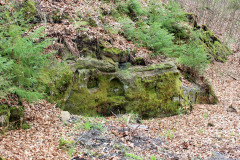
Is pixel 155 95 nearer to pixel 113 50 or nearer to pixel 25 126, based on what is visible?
pixel 113 50

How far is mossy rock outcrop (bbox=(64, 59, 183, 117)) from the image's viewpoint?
8.30 meters

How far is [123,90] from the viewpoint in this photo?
29.2 ft

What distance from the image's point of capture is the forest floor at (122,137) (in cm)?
527

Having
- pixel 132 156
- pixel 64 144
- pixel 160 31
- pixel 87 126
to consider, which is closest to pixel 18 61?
pixel 64 144

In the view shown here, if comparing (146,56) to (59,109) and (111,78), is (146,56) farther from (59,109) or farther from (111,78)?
(59,109)

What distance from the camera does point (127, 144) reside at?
5977 millimetres

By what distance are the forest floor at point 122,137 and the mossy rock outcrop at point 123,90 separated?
1.89ft

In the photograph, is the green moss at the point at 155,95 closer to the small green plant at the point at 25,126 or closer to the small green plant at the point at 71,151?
the small green plant at the point at 71,151

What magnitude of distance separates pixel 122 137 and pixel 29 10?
25.7 ft

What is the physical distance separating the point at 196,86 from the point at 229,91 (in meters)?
3.68

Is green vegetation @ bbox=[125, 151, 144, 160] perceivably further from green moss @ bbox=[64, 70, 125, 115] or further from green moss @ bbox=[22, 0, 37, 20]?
green moss @ bbox=[22, 0, 37, 20]

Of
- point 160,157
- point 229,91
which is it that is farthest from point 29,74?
point 229,91

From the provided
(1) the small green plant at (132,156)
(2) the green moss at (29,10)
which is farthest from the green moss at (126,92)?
(2) the green moss at (29,10)

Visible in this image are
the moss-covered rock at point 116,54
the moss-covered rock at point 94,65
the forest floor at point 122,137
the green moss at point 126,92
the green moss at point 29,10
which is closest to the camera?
the forest floor at point 122,137
